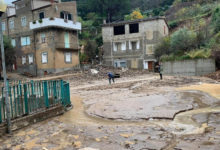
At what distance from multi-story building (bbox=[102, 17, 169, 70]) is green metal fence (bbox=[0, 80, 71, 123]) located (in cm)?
3045

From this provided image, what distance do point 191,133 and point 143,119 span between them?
2.24 m

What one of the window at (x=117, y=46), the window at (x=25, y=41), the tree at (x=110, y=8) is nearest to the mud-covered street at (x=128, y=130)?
the window at (x=25, y=41)

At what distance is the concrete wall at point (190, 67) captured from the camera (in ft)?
86.8

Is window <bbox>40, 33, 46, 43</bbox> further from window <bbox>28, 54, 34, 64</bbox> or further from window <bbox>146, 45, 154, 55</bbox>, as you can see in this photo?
window <bbox>146, 45, 154, 55</bbox>

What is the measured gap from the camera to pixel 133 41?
40.3m

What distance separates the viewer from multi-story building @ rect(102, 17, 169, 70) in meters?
38.6

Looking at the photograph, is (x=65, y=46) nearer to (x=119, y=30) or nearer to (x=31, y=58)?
(x=31, y=58)

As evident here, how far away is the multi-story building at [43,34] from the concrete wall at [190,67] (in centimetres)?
1614

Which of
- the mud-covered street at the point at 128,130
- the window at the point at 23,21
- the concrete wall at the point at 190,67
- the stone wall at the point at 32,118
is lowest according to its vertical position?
the mud-covered street at the point at 128,130

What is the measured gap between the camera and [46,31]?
34.8 meters

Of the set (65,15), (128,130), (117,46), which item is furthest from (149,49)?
(128,130)

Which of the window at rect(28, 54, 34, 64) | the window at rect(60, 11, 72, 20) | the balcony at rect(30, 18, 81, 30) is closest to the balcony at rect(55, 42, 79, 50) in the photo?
the balcony at rect(30, 18, 81, 30)

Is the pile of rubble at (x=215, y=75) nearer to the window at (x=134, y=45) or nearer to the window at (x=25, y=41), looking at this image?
the window at (x=134, y=45)

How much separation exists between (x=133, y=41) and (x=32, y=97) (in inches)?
Answer: 1321
